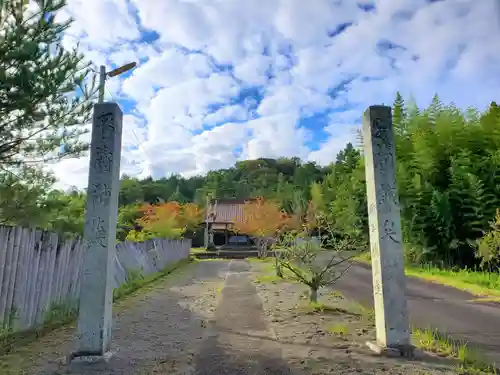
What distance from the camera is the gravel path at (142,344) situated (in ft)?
12.8

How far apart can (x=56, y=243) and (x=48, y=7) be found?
3.41m

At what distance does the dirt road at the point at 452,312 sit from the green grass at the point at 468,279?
39 centimetres

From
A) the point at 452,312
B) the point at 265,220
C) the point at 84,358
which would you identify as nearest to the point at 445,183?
the point at 452,312

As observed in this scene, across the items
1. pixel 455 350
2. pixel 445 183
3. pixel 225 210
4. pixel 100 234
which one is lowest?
pixel 455 350

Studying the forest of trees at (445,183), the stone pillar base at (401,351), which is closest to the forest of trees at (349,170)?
the forest of trees at (445,183)

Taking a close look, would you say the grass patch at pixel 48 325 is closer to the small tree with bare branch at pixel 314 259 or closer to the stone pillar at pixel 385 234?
the small tree with bare branch at pixel 314 259

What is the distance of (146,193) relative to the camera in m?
42.9

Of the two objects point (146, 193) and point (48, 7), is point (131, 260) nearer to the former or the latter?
point (48, 7)

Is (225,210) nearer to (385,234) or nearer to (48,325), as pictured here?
(48,325)

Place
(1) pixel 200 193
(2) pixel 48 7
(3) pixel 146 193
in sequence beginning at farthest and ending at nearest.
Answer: (1) pixel 200 193
(3) pixel 146 193
(2) pixel 48 7

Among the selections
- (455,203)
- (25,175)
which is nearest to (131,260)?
(25,175)

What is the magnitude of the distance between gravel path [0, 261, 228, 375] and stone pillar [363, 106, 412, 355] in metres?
2.18

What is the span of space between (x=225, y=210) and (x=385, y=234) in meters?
32.1

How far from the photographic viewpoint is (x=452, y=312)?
7.33 metres
